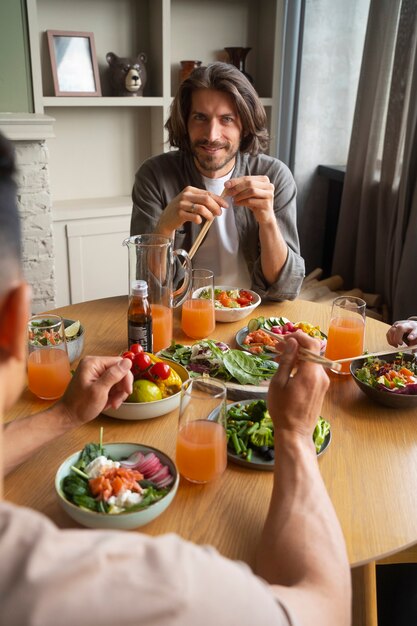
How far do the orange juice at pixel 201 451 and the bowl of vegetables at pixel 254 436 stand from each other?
0.03 meters

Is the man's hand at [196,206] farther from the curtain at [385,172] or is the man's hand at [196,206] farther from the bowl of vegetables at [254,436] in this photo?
the curtain at [385,172]

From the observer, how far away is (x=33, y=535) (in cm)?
54

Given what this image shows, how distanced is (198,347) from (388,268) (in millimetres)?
1704

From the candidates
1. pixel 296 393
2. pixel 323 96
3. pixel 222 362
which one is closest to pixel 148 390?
pixel 222 362

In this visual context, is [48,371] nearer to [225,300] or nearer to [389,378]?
[225,300]

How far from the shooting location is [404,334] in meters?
1.57

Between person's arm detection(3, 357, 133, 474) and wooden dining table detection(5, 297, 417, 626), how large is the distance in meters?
0.06

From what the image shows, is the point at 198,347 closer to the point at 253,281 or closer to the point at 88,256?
the point at 253,281

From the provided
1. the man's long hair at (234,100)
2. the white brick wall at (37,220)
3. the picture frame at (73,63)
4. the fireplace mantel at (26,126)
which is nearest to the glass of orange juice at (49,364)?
the man's long hair at (234,100)

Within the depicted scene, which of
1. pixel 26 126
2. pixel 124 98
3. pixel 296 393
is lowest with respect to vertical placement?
pixel 296 393

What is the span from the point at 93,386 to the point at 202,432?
235 mm

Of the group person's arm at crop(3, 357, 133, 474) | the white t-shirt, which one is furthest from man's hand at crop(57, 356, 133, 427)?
the white t-shirt

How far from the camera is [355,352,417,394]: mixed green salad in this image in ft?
4.53

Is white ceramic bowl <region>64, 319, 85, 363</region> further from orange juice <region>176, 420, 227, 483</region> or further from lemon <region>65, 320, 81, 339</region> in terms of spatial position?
orange juice <region>176, 420, 227, 483</region>
